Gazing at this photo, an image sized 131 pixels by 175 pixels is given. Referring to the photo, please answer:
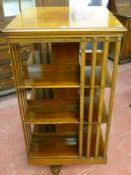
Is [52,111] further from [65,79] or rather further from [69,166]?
[69,166]

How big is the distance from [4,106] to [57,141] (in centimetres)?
110

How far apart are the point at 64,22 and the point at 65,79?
32cm

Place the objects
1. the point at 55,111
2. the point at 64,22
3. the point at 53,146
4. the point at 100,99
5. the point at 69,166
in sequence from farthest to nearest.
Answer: the point at 69,166 < the point at 53,146 < the point at 55,111 < the point at 100,99 < the point at 64,22

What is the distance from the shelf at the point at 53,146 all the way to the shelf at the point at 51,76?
59 cm

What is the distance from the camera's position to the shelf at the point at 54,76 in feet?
3.76

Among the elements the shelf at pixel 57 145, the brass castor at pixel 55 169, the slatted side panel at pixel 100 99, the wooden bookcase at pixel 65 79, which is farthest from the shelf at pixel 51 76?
the brass castor at pixel 55 169

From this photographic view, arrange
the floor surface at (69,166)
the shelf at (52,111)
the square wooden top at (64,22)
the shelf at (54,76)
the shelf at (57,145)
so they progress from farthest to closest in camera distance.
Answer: the floor surface at (69,166)
the shelf at (57,145)
the shelf at (52,111)
the shelf at (54,76)
the square wooden top at (64,22)

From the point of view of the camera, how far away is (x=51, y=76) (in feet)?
3.99

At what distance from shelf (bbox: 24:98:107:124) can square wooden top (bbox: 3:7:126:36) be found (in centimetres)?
53

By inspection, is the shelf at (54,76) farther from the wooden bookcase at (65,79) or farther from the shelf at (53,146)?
the shelf at (53,146)

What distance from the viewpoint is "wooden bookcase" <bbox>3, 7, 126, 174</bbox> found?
991 millimetres

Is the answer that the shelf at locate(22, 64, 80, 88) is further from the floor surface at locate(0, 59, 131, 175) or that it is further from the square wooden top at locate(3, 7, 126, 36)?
the floor surface at locate(0, 59, 131, 175)

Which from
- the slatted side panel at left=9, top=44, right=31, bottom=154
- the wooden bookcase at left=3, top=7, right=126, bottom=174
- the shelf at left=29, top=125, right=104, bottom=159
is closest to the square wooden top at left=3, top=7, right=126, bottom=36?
the wooden bookcase at left=3, top=7, right=126, bottom=174

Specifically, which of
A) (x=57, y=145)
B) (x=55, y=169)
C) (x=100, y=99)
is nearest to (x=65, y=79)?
(x=100, y=99)
